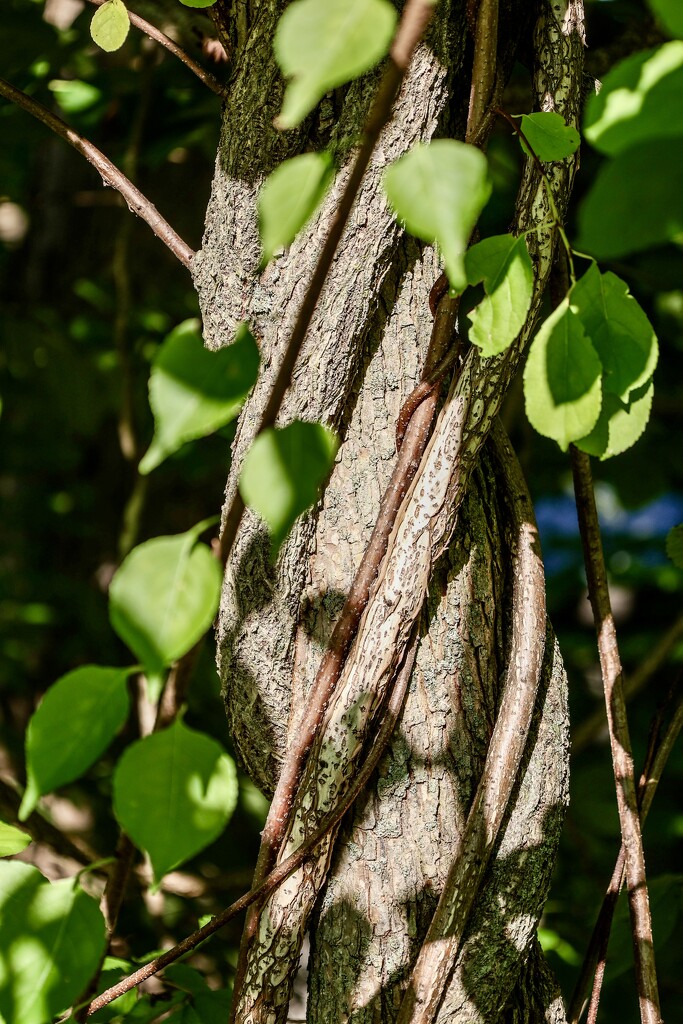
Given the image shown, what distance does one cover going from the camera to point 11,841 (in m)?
0.59

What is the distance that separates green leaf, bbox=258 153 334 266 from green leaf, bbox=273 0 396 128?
0.09ft

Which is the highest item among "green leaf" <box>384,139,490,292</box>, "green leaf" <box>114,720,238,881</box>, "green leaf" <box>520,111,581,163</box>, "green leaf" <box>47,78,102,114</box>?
"green leaf" <box>47,78,102,114</box>

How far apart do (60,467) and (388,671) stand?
63.3 inches

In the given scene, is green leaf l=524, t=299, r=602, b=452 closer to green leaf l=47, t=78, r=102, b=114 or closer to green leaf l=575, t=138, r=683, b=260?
green leaf l=575, t=138, r=683, b=260

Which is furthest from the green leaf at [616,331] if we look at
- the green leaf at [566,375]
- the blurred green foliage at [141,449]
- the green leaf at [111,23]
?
the blurred green foliage at [141,449]

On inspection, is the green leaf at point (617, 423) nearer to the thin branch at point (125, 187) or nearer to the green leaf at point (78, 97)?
the thin branch at point (125, 187)

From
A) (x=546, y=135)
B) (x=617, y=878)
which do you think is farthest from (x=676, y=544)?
(x=546, y=135)

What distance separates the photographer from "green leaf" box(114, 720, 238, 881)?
32cm

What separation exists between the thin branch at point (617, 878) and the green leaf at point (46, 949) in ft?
1.47

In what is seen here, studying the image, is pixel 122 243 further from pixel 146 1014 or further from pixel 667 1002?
pixel 667 1002

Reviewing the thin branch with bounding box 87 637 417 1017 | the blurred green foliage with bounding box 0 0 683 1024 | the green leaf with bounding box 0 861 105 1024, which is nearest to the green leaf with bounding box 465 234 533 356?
the thin branch with bounding box 87 637 417 1017

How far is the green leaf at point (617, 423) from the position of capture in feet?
1.49

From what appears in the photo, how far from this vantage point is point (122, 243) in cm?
141

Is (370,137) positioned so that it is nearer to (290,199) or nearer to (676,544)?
(290,199)
